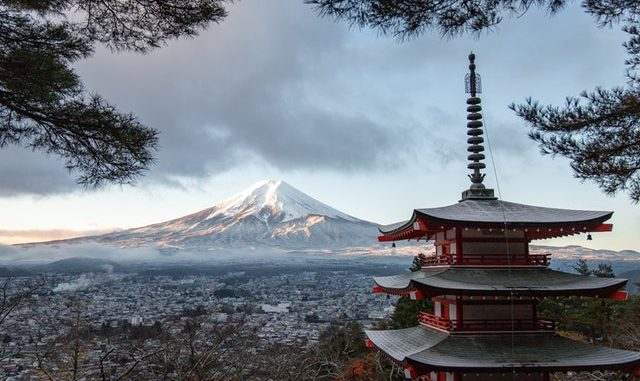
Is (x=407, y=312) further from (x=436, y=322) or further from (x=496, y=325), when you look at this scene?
(x=496, y=325)

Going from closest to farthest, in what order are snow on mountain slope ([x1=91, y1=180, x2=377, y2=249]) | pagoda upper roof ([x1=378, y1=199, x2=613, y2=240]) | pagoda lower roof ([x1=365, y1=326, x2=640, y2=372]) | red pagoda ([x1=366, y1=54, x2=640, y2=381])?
pagoda lower roof ([x1=365, y1=326, x2=640, y2=372]) → red pagoda ([x1=366, y1=54, x2=640, y2=381]) → pagoda upper roof ([x1=378, y1=199, x2=613, y2=240]) → snow on mountain slope ([x1=91, y1=180, x2=377, y2=249])

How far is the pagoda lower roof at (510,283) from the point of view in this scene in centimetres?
1003

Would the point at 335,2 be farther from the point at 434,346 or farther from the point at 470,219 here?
the point at 434,346

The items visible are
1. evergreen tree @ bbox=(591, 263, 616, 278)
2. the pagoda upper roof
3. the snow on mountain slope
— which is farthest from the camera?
the snow on mountain slope

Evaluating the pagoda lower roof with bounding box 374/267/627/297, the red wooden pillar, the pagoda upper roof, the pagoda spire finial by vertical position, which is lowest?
the pagoda lower roof with bounding box 374/267/627/297

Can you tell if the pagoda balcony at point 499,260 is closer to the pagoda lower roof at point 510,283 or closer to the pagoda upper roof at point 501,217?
the pagoda lower roof at point 510,283

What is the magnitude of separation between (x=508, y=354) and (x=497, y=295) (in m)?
1.05

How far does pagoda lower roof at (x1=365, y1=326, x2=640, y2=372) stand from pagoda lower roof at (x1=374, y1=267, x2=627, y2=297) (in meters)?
0.92

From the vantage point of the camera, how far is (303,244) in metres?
103

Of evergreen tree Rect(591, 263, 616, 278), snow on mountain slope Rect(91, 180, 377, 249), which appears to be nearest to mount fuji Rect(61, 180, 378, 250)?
snow on mountain slope Rect(91, 180, 377, 249)

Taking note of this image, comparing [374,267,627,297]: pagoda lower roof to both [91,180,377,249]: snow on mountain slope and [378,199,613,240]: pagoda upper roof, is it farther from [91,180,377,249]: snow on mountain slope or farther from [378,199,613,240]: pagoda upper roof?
[91,180,377,249]: snow on mountain slope

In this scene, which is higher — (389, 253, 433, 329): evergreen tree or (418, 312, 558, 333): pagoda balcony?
(418, 312, 558, 333): pagoda balcony

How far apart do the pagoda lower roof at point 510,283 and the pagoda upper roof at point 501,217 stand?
0.92 metres

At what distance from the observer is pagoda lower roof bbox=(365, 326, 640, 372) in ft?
31.0
